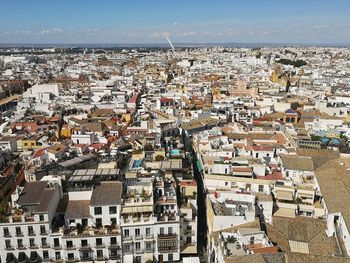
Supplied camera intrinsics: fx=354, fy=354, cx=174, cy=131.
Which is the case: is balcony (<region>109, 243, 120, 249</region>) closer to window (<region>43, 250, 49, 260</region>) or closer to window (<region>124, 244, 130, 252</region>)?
window (<region>124, 244, 130, 252</region>)

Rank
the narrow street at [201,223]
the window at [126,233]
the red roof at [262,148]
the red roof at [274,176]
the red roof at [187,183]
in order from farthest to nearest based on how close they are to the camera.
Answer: the red roof at [262,148]
the red roof at [274,176]
the red roof at [187,183]
the narrow street at [201,223]
the window at [126,233]

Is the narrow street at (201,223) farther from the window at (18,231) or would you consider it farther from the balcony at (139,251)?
the window at (18,231)

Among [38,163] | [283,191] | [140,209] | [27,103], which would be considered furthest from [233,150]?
[27,103]

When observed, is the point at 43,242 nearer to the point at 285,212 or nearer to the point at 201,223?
the point at 201,223

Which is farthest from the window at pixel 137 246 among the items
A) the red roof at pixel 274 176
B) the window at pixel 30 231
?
the red roof at pixel 274 176

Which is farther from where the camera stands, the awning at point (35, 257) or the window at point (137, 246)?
the window at point (137, 246)

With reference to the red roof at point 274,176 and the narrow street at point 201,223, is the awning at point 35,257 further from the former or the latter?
the red roof at point 274,176

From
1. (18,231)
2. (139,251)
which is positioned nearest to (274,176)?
(139,251)

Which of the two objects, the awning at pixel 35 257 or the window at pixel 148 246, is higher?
the window at pixel 148 246

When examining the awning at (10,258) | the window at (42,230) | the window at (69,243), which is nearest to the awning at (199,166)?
the window at (69,243)

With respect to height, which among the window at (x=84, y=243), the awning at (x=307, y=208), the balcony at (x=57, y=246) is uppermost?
the window at (x=84, y=243)

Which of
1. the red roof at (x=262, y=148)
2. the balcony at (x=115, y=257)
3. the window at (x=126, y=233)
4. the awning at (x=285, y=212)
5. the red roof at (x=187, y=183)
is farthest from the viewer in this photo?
the red roof at (x=262, y=148)

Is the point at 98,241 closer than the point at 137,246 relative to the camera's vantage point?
Yes
